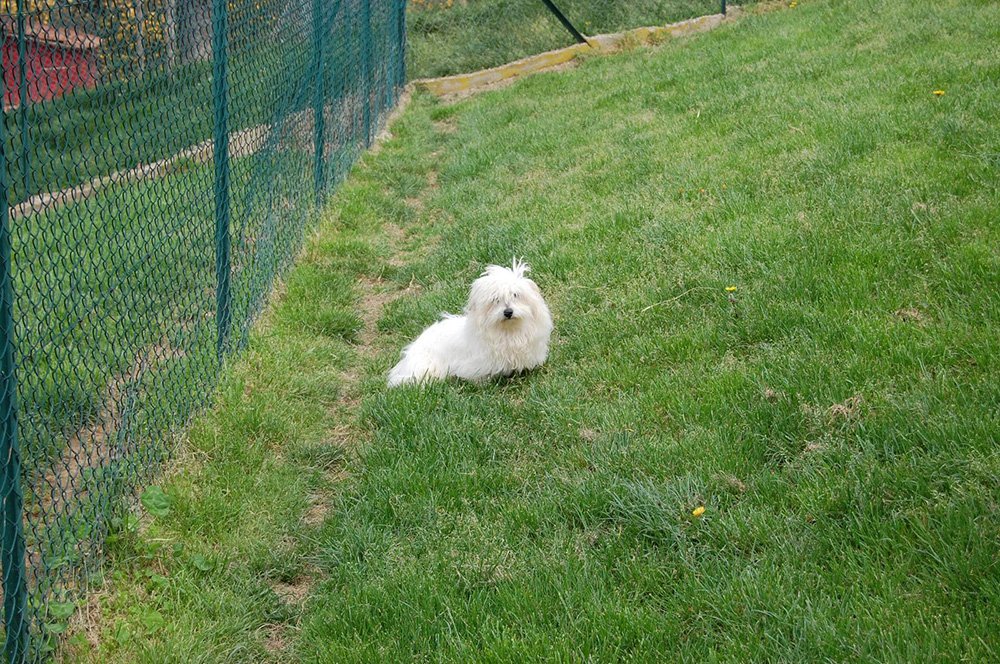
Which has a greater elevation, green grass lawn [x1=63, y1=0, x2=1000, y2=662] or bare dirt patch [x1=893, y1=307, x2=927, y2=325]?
bare dirt patch [x1=893, y1=307, x2=927, y2=325]

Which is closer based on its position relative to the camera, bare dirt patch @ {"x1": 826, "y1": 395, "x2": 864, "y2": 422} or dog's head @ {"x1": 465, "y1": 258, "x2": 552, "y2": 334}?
bare dirt patch @ {"x1": 826, "y1": 395, "x2": 864, "y2": 422}

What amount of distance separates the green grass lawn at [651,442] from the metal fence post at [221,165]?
0.26 m

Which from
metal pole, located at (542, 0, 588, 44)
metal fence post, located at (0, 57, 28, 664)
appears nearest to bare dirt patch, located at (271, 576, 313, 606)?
metal fence post, located at (0, 57, 28, 664)

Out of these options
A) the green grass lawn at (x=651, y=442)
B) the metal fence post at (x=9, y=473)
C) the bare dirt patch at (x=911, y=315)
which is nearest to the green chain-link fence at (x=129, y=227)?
the metal fence post at (x=9, y=473)

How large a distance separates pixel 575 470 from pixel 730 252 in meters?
2.03

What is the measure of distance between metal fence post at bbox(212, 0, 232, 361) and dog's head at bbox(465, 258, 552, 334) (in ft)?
4.32

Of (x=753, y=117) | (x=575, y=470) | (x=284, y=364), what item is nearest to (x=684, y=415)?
(x=575, y=470)

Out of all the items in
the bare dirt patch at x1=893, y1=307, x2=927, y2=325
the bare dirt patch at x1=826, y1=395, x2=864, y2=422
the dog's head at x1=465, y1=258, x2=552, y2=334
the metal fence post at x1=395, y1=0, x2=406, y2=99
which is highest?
the bare dirt patch at x1=893, y1=307, x2=927, y2=325

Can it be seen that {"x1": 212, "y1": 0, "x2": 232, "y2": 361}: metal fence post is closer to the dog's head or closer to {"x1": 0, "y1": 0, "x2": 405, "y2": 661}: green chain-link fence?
{"x1": 0, "y1": 0, "x2": 405, "y2": 661}: green chain-link fence

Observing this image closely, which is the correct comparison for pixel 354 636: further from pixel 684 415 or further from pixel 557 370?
pixel 557 370

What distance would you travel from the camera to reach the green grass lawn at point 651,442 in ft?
9.27

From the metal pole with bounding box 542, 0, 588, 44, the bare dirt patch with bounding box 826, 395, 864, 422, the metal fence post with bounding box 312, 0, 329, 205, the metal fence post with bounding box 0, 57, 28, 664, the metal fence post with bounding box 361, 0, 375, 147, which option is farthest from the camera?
the metal pole with bounding box 542, 0, 588, 44

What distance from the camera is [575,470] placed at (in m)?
3.75

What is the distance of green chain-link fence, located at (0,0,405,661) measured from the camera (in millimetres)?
3020
